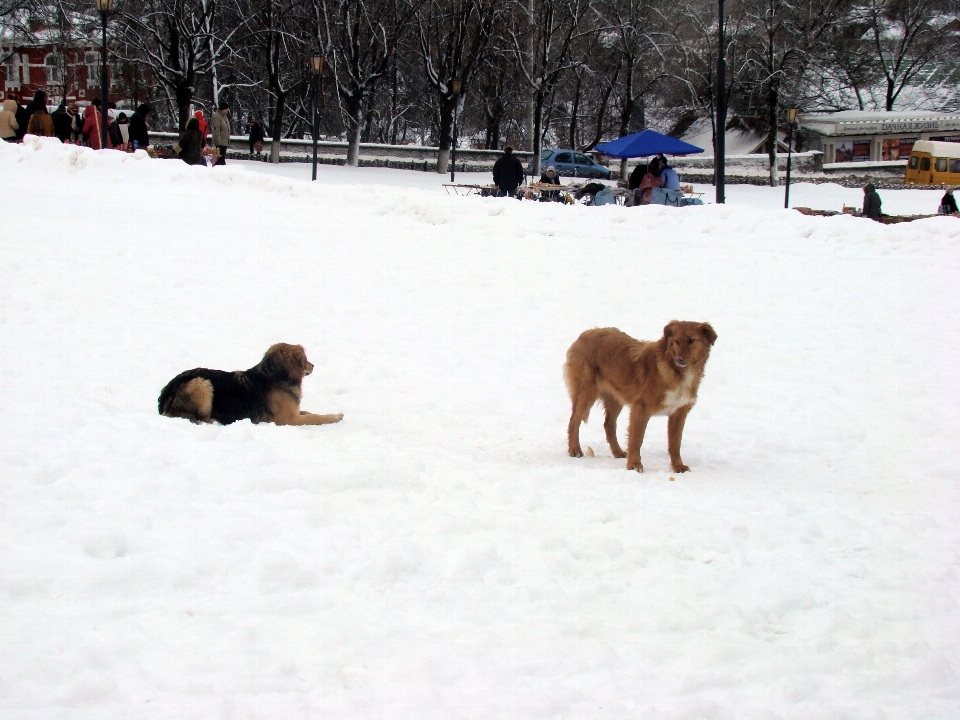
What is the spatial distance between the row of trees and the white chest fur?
25385 millimetres

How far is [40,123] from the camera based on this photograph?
28703mm

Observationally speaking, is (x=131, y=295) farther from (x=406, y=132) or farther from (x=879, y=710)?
(x=406, y=132)

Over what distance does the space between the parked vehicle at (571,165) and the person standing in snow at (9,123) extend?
2569cm

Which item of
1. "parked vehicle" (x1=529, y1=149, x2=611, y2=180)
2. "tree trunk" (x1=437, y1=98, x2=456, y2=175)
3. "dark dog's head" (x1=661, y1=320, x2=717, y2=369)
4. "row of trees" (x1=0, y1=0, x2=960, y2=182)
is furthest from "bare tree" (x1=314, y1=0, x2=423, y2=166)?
"dark dog's head" (x1=661, y1=320, x2=717, y2=369)

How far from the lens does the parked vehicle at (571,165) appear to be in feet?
155

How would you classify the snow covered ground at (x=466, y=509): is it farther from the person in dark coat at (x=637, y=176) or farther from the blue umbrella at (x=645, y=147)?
the blue umbrella at (x=645, y=147)

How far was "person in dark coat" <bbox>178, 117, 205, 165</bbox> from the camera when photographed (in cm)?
2445

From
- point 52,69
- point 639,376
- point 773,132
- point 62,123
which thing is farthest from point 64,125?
point 52,69

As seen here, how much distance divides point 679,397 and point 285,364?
3.32m

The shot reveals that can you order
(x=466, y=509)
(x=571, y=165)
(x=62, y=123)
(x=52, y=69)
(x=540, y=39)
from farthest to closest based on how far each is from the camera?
(x=52, y=69)
(x=571, y=165)
(x=540, y=39)
(x=62, y=123)
(x=466, y=509)

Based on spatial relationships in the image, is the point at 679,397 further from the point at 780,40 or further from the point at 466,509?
the point at 780,40

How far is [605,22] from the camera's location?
48.2m

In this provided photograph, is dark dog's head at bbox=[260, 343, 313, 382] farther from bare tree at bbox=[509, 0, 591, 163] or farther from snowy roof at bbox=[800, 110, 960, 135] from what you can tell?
snowy roof at bbox=[800, 110, 960, 135]

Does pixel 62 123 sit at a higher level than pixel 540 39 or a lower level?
lower
